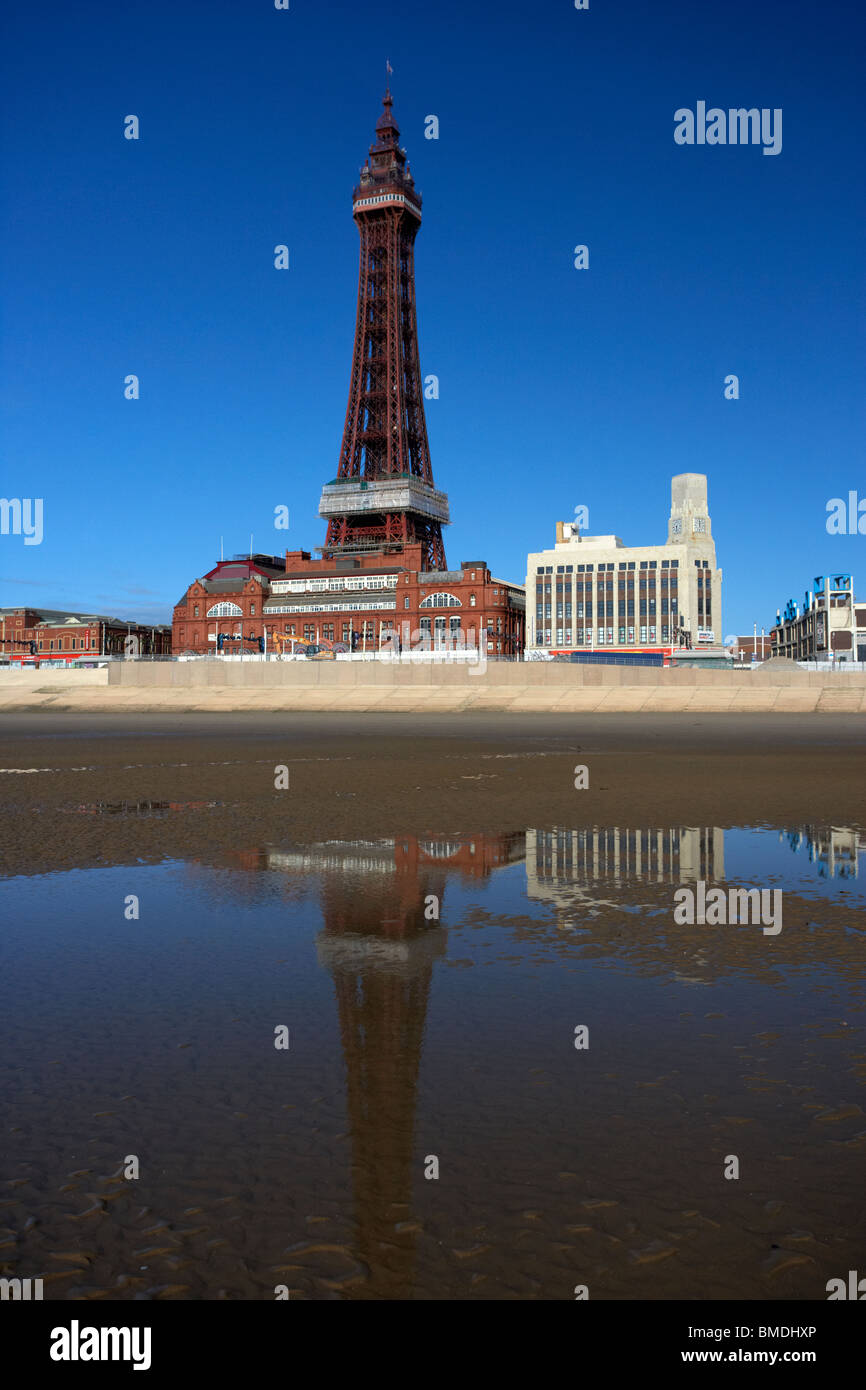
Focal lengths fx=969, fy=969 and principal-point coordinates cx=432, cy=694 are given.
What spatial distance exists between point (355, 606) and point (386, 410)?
→ 28.3 meters

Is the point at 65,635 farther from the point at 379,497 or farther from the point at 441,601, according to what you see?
the point at 441,601

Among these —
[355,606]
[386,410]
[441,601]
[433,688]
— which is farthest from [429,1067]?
[386,410]

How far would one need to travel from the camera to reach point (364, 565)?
407ft

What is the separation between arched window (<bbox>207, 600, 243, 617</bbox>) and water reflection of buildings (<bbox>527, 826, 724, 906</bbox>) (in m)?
120

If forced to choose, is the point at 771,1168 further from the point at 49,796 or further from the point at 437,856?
the point at 49,796

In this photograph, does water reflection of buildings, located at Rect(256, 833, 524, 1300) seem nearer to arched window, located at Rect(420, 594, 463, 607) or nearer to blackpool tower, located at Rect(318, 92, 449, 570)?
arched window, located at Rect(420, 594, 463, 607)

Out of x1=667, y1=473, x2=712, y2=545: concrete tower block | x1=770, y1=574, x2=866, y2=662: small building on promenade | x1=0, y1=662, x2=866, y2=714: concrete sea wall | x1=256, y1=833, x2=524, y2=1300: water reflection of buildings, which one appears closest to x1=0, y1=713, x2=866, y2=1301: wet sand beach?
x1=256, y1=833, x2=524, y2=1300: water reflection of buildings

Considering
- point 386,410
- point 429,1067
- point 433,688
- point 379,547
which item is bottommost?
point 429,1067

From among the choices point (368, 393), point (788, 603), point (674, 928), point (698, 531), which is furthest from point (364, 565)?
point (674, 928)

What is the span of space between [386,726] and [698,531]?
115 meters

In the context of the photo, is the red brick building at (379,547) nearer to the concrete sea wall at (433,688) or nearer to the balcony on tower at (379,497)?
the balcony on tower at (379,497)

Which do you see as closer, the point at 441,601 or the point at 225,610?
the point at 441,601

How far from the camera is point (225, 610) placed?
127375mm

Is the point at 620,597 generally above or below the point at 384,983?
above
